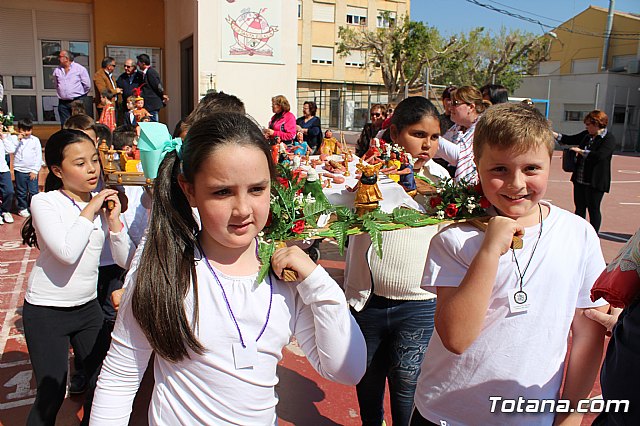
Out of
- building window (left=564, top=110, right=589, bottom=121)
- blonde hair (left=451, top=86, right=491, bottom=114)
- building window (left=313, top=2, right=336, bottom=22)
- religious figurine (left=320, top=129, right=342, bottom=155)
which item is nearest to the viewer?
religious figurine (left=320, top=129, right=342, bottom=155)

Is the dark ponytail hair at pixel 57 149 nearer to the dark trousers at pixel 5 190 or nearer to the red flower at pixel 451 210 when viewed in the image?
the red flower at pixel 451 210

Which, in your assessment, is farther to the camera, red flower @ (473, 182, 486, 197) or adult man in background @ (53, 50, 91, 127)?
adult man in background @ (53, 50, 91, 127)

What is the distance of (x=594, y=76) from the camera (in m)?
33.5

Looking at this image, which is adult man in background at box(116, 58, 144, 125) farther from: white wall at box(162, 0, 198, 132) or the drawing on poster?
white wall at box(162, 0, 198, 132)

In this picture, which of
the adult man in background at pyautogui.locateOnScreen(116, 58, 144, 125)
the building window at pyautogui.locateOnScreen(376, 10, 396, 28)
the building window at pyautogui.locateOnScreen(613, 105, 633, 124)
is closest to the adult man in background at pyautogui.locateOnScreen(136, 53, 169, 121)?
the adult man in background at pyautogui.locateOnScreen(116, 58, 144, 125)

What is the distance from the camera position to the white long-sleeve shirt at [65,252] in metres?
2.68

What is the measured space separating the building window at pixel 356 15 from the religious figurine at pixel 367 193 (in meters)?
44.5

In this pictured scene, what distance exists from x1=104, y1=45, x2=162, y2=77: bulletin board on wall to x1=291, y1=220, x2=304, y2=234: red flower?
14548 millimetres

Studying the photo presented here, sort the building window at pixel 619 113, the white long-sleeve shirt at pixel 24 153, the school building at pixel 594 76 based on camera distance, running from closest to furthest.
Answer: the white long-sleeve shirt at pixel 24 153 → the school building at pixel 594 76 → the building window at pixel 619 113

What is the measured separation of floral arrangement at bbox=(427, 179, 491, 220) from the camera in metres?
2.04

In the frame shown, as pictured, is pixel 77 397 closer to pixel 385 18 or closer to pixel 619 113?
pixel 619 113

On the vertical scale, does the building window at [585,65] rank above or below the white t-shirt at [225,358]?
above

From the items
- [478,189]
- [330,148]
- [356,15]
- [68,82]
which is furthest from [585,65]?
[478,189]

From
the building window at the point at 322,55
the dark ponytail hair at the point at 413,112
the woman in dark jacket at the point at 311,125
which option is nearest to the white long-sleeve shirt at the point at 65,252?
the dark ponytail hair at the point at 413,112
